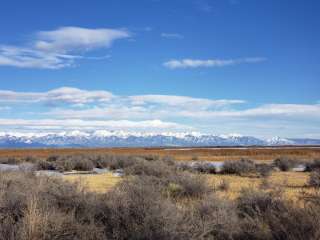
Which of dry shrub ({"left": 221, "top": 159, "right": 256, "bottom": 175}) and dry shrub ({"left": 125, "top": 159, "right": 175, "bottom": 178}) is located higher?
dry shrub ({"left": 125, "top": 159, "right": 175, "bottom": 178})

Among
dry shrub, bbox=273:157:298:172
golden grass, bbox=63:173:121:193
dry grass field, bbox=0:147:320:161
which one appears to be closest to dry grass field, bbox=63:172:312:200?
golden grass, bbox=63:173:121:193

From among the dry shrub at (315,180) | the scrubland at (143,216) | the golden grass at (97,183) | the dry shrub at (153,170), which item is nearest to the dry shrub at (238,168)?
the dry shrub at (153,170)

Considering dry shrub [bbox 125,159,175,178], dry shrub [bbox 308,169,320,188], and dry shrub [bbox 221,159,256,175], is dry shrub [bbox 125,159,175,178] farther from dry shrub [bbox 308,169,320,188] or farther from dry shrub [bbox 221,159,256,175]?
dry shrub [bbox 221,159,256,175]

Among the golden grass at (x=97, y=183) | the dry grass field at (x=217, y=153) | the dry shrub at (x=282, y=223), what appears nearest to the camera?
the dry shrub at (x=282, y=223)

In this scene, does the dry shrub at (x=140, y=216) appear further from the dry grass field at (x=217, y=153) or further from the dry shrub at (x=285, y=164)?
the dry grass field at (x=217, y=153)

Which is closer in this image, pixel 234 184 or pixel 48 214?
pixel 48 214

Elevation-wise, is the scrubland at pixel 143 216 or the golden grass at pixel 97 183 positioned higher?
the scrubland at pixel 143 216

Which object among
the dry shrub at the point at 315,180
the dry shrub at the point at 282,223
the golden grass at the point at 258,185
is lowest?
the golden grass at the point at 258,185

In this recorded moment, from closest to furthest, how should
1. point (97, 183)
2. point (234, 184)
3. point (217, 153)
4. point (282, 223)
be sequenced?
point (282, 223) < point (234, 184) < point (97, 183) < point (217, 153)

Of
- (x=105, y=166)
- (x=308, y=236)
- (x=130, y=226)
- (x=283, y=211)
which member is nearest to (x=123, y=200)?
(x=130, y=226)

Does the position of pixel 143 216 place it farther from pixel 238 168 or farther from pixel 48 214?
pixel 238 168

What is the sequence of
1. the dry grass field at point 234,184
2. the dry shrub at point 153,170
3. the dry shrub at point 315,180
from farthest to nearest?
the dry shrub at point 153,170
the dry shrub at point 315,180
the dry grass field at point 234,184

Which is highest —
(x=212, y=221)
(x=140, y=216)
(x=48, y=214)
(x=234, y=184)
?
(x=48, y=214)

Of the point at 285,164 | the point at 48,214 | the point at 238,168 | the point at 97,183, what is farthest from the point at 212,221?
the point at 285,164
